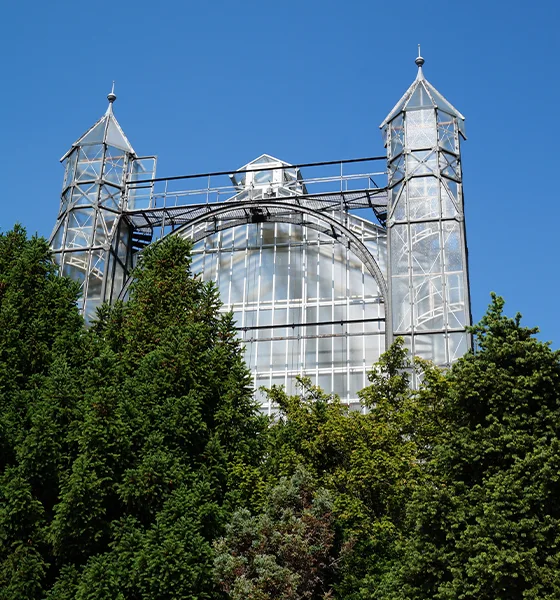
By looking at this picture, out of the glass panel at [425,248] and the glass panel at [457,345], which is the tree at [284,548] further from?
the glass panel at [425,248]

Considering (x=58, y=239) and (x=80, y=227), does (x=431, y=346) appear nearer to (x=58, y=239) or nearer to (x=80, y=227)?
(x=80, y=227)

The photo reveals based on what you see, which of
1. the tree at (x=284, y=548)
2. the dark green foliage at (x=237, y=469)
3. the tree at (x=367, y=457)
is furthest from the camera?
the tree at (x=367, y=457)

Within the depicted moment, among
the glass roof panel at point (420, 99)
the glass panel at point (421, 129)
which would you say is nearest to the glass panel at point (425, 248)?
the glass panel at point (421, 129)

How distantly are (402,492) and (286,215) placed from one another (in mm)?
16741

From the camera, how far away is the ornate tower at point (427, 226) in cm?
2983

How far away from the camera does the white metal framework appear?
1232 inches

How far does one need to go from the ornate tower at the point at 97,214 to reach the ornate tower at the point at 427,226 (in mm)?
10843

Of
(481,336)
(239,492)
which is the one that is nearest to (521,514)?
(481,336)

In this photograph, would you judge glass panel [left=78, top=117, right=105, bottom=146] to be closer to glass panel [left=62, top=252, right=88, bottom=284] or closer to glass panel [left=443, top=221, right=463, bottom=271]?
glass panel [left=62, top=252, right=88, bottom=284]

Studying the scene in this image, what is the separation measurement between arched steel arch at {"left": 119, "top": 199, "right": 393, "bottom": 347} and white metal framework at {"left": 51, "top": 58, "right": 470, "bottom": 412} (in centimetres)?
5

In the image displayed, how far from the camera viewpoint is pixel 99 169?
36.2 metres

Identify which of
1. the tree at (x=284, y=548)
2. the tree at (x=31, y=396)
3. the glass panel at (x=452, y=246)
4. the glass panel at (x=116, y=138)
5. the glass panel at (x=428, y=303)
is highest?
the glass panel at (x=116, y=138)

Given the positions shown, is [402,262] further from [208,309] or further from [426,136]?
[208,309]

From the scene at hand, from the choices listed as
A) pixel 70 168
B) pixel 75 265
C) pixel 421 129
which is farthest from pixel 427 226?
pixel 70 168
